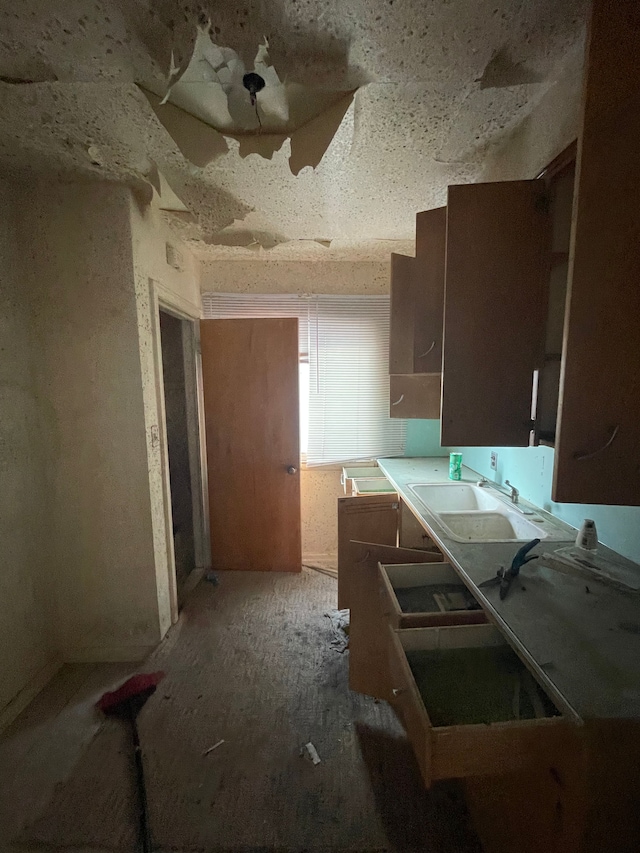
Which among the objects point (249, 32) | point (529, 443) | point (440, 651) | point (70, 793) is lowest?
point (70, 793)

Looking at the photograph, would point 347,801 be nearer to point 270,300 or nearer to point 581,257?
point 581,257

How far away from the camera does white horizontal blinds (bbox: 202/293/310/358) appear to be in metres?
2.71

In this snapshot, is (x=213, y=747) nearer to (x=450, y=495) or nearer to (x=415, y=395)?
(x=450, y=495)

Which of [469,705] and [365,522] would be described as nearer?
[469,705]

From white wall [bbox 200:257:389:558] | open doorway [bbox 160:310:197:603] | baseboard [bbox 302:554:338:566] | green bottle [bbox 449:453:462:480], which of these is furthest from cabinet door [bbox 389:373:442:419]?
open doorway [bbox 160:310:197:603]

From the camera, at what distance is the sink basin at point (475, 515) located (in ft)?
4.88

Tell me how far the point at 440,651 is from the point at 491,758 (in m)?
0.33

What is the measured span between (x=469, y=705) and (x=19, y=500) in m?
1.93

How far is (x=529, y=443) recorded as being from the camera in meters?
1.20

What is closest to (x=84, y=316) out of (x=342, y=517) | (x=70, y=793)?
(x=342, y=517)

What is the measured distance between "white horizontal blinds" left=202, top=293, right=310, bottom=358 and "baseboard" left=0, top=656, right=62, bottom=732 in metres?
2.32

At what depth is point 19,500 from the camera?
1572 mm

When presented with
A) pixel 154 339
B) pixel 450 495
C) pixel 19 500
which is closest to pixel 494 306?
pixel 450 495

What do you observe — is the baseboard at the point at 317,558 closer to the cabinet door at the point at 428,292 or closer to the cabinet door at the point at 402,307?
the cabinet door at the point at 402,307
